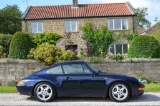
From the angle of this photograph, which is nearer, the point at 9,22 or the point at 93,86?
the point at 93,86

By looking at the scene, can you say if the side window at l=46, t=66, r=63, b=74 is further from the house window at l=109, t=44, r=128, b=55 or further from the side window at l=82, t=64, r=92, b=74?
the house window at l=109, t=44, r=128, b=55

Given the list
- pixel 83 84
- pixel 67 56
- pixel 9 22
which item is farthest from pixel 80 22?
pixel 9 22

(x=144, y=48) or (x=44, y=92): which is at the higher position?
(x=144, y=48)

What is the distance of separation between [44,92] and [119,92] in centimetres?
233

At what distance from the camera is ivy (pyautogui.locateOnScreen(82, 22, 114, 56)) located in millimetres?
28328

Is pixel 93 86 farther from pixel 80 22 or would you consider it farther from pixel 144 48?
pixel 80 22

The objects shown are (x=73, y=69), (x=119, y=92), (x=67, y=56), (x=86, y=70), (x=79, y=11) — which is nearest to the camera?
(x=119, y=92)

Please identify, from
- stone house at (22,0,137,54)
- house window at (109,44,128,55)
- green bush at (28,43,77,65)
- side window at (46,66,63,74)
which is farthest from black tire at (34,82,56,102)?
house window at (109,44,128,55)

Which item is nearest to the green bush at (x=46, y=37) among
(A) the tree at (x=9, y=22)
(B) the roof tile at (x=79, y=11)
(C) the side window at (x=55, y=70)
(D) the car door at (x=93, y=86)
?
(B) the roof tile at (x=79, y=11)

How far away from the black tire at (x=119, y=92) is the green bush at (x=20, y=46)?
7.01 metres

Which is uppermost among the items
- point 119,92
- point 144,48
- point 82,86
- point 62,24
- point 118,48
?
point 62,24

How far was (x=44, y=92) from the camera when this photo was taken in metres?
8.41

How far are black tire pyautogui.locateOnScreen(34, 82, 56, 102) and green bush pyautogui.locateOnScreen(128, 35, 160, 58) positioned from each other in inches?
287

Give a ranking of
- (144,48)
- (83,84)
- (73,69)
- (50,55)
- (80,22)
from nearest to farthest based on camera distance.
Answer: (83,84), (73,69), (50,55), (144,48), (80,22)
